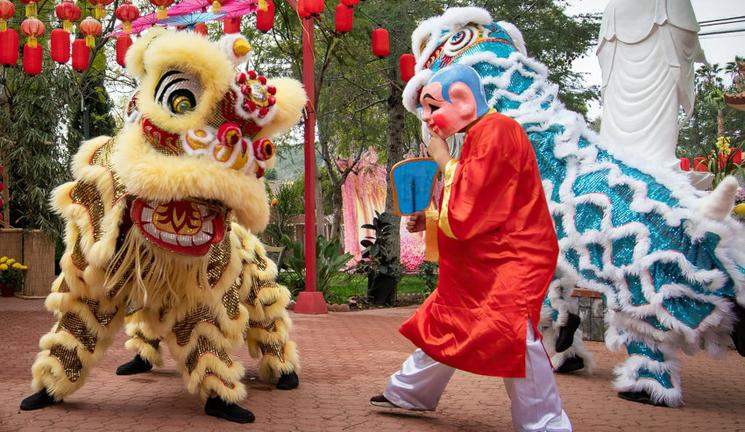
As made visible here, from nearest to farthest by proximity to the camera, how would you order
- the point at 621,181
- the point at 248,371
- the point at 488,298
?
1. the point at 488,298
2. the point at 621,181
3. the point at 248,371

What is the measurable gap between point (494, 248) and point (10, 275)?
978cm

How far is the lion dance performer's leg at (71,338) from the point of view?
12.6 feet

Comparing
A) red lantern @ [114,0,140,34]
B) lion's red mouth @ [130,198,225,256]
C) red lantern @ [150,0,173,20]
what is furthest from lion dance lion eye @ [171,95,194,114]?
red lantern @ [114,0,140,34]

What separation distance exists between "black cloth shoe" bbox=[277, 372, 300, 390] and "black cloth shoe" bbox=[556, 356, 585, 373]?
6.27 ft

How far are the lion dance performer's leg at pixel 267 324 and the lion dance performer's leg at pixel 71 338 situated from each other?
0.97 metres

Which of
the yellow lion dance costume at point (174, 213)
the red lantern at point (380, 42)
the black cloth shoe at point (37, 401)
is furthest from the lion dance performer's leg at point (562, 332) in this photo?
the red lantern at point (380, 42)

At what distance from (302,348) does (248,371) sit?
1.32m

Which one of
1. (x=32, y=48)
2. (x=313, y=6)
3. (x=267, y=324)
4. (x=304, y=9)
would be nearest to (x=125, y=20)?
(x=32, y=48)

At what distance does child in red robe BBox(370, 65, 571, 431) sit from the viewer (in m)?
3.26

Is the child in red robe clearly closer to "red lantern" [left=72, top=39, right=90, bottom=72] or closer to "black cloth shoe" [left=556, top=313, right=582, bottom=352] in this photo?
"black cloth shoe" [left=556, top=313, right=582, bottom=352]

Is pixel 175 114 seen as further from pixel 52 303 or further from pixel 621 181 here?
pixel 621 181

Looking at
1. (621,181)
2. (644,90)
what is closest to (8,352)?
(621,181)

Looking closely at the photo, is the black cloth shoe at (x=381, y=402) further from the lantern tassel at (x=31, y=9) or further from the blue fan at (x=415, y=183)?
the lantern tassel at (x=31, y=9)

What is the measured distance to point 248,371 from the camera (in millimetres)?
5328
